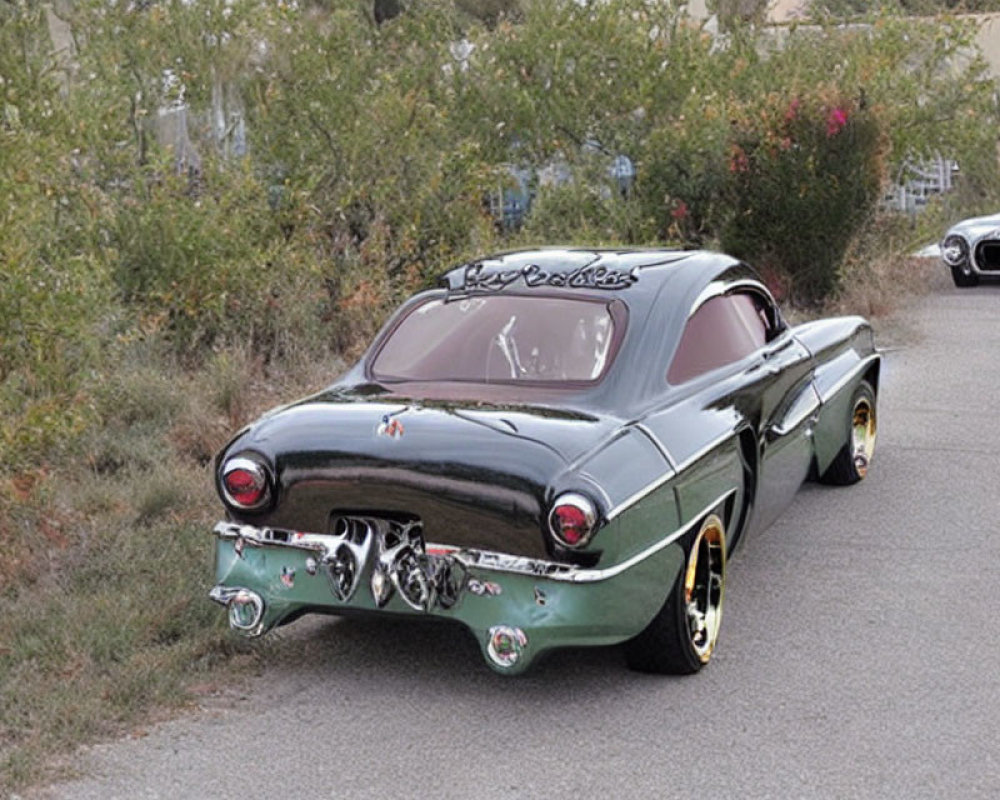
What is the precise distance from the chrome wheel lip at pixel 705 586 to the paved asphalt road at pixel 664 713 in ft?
0.40

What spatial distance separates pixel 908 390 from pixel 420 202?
3931 millimetres

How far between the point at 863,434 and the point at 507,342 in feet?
9.97

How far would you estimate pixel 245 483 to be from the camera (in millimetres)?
5414

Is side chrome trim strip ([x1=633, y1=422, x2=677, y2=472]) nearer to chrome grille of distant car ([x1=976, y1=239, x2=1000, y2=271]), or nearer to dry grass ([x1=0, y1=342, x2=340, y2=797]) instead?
dry grass ([x1=0, y1=342, x2=340, y2=797])

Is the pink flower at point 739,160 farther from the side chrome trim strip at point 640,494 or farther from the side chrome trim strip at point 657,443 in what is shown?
the side chrome trim strip at point 640,494

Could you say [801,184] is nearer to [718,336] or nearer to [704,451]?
[718,336]

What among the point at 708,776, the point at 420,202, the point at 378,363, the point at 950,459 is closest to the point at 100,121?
the point at 420,202

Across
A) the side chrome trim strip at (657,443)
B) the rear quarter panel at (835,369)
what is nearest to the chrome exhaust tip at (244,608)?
the side chrome trim strip at (657,443)

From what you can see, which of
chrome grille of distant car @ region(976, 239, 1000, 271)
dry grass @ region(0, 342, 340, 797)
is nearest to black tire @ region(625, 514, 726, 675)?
dry grass @ region(0, 342, 340, 797)

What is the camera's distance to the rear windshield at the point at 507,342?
19.8 ft

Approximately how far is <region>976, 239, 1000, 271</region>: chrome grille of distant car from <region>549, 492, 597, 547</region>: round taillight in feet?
42.2

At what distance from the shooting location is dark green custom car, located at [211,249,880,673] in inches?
199

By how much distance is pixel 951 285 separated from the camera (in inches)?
688

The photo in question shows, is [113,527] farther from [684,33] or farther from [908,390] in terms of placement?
[684,33]
